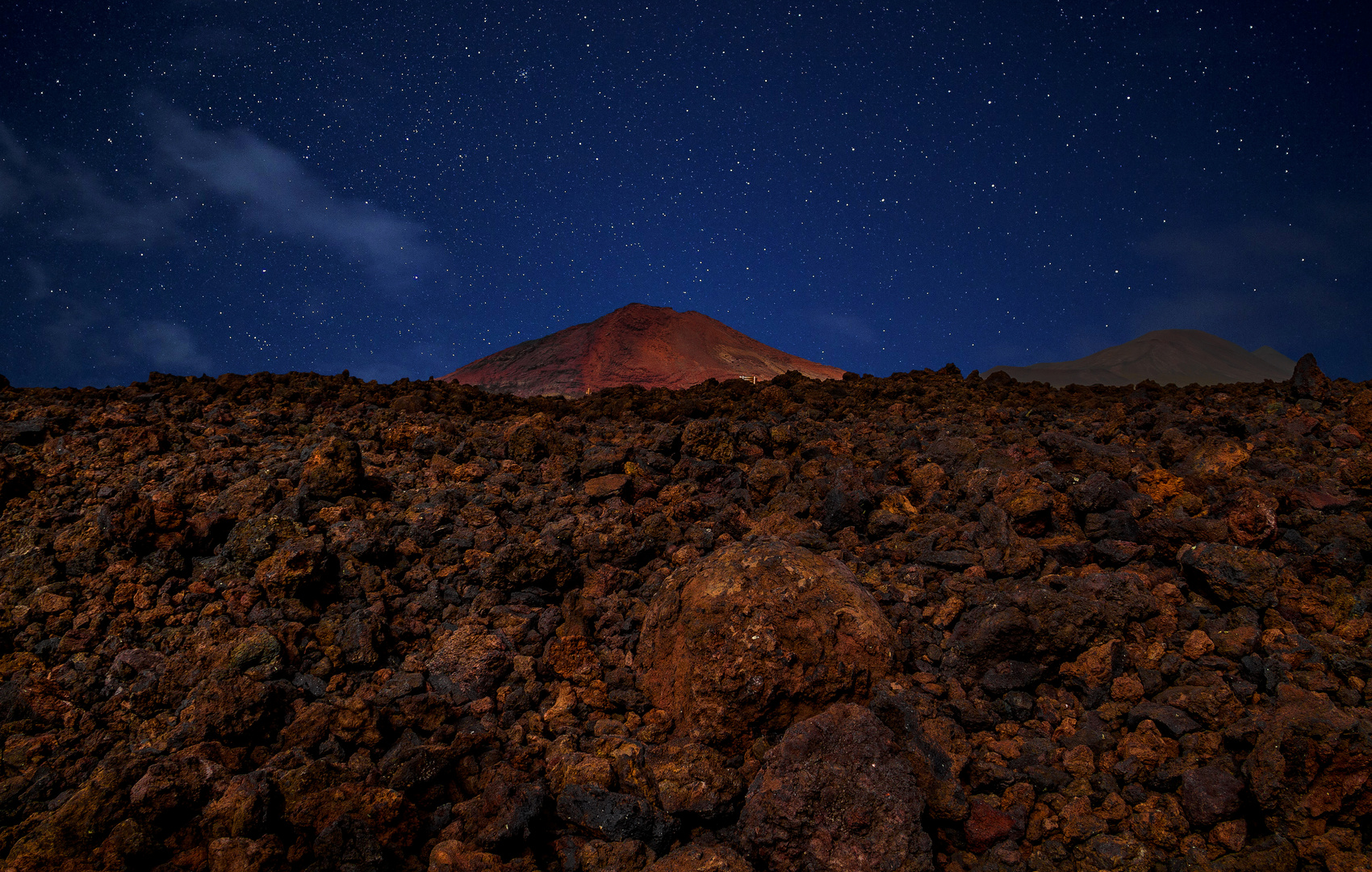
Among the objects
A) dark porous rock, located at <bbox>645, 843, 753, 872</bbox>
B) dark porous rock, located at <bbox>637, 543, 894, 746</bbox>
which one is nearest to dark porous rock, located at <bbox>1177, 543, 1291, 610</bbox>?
dark porous rock, located at <bbox>637, 543, 894, 746</bbox>

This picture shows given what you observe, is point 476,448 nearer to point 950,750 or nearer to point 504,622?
point 504,622

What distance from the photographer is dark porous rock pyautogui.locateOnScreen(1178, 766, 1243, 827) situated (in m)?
2.93

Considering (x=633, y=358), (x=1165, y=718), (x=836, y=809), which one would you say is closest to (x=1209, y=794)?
(x=1165, y=718)

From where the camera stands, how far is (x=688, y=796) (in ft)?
10.5

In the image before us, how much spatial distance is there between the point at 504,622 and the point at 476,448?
300 cm

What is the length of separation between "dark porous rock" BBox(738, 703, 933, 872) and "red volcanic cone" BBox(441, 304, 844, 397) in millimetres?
12239

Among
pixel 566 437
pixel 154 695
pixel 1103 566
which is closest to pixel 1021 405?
pixel 1103 566

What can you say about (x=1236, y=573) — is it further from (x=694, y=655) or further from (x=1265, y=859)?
(x=694, y=655)

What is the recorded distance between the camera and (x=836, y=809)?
2.90 meters

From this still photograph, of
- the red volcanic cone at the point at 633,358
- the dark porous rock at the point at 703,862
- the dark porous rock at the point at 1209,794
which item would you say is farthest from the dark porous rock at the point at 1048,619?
the red volcanic cone at the point at 633,358

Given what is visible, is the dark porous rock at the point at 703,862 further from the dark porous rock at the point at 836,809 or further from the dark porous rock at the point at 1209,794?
the dark porous rock at the point at 1209,794

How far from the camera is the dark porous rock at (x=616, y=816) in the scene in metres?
3.06

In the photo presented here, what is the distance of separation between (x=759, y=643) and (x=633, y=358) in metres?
14.8

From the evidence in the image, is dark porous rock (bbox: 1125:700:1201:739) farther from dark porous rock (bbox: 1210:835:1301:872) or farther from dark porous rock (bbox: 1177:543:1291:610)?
dark porous rock (bbox: 1177:543:1291:610)
